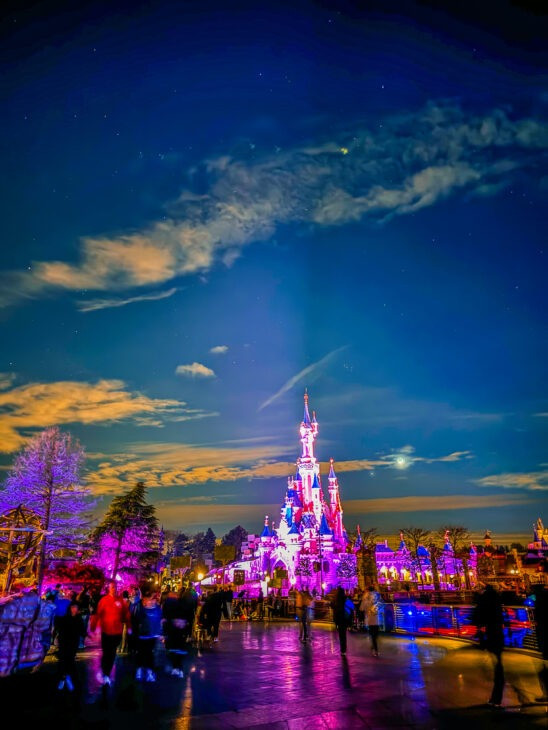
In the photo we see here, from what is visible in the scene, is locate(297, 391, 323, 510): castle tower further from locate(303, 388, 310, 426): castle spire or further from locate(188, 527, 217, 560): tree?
locate(188, 527, 217, 560): tree

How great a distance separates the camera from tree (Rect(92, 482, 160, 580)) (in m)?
38.9

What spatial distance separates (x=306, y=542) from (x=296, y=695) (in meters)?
76.8

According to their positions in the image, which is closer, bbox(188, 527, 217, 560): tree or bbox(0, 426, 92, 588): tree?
bbox(0, 426, 92, 588): tree

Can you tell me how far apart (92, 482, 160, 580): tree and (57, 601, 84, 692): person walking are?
33309 mm

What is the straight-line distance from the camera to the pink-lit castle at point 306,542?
2830 inches

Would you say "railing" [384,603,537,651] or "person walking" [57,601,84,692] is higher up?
"person walking" [57,601,84,692]

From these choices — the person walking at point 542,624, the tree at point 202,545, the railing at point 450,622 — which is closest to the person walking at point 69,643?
the person walking at point 542,624

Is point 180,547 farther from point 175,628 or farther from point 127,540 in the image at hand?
point 175,628

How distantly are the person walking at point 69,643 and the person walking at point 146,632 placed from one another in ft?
3.75

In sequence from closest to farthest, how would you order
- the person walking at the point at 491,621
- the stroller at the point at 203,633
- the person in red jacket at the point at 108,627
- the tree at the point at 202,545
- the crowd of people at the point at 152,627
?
the crowd of people at the point at 152,627
the person walking at the point at 491,621
the person in red jacket at the point at 108,627
the stroller at the point at 203,633
the tree at the point at 202,545

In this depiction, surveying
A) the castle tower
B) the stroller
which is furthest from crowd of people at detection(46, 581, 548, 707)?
the castle tower

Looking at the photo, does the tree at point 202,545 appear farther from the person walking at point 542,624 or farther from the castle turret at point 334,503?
the person walking at point 542,624

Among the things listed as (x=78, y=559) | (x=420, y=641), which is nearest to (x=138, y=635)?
(x=420, y=641)

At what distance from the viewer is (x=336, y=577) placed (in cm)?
7281
